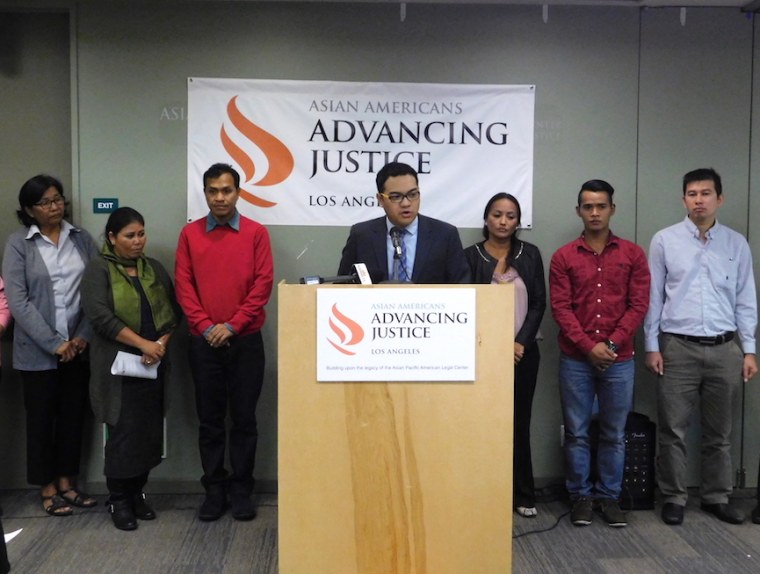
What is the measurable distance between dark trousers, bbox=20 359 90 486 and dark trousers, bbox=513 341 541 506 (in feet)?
7.42

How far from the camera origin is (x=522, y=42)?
3.98m

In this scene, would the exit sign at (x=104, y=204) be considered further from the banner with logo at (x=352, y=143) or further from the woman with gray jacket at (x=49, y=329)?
the banner with logo at (x=352, y=143)

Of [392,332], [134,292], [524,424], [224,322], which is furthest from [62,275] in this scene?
[524,424]

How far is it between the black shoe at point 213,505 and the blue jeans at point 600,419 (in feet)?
5.82

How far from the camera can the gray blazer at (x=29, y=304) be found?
353 centimetres

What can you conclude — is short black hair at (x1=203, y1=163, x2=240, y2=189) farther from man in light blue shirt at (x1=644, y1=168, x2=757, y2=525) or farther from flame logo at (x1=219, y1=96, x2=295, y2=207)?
man in light blue shirt at (x1=644, y1=168, x2=757, y2=525)

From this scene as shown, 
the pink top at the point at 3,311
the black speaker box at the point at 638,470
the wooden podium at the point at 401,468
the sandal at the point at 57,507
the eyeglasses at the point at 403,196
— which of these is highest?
the eyeglasses at the point at 403,196

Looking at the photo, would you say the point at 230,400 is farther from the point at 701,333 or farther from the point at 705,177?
the point at 705,177

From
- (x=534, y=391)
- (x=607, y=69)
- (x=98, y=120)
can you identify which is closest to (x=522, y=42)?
(x=607, y=69)

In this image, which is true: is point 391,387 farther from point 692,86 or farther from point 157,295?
point 692,86

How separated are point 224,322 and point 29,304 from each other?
3.22ft

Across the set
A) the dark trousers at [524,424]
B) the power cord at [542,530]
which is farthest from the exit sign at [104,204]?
the power cord at [542,530]

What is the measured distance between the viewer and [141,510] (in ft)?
11.7

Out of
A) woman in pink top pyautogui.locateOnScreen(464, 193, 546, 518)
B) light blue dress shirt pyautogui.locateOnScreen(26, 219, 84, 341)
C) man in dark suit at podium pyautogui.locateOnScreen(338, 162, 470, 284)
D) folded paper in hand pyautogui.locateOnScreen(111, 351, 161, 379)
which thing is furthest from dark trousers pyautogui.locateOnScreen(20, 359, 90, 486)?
woman in pink top pyautogui.locateOnScreen(464, 193, 546, 518)
